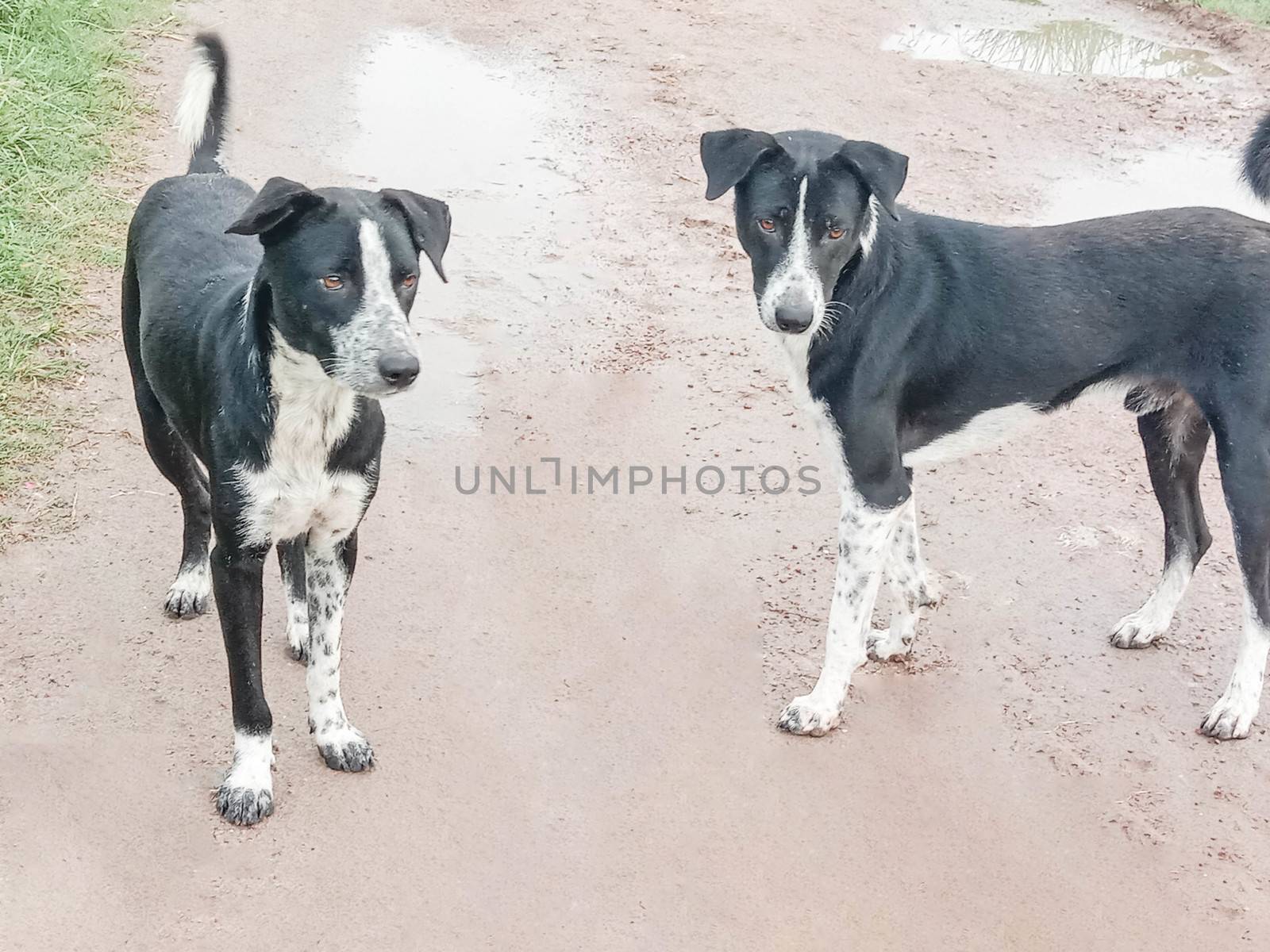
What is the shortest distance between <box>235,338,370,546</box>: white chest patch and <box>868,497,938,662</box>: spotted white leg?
194 cm

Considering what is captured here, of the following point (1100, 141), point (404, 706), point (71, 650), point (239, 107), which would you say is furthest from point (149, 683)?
point (1100, 141)

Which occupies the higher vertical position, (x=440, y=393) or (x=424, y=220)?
(x=424, y=220)

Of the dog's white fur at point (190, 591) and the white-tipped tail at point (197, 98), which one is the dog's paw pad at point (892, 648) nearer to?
the dog's white fur at point (190, 591)

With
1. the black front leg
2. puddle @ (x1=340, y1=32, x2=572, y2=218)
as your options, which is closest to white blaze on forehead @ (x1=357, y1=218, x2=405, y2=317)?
the black front leg

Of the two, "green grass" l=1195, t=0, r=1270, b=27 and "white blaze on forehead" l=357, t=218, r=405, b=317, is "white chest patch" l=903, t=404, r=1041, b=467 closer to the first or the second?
"white blaze on forehead" l=357, t=218, r=405, b=317

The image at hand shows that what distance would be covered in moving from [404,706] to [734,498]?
5.66 ft

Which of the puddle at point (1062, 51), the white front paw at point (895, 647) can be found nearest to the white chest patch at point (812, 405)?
the white front paw at point (895, 647)

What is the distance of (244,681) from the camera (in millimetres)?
3512

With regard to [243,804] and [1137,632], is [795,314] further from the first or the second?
[243,804]

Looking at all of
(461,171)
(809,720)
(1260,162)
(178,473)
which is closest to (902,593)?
(809,720)

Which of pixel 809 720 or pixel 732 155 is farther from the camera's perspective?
pixel 809 720

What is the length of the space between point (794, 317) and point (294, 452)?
1.42 metres

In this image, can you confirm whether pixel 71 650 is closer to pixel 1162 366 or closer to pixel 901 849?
pixel 901 849

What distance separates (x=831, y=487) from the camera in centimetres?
527
